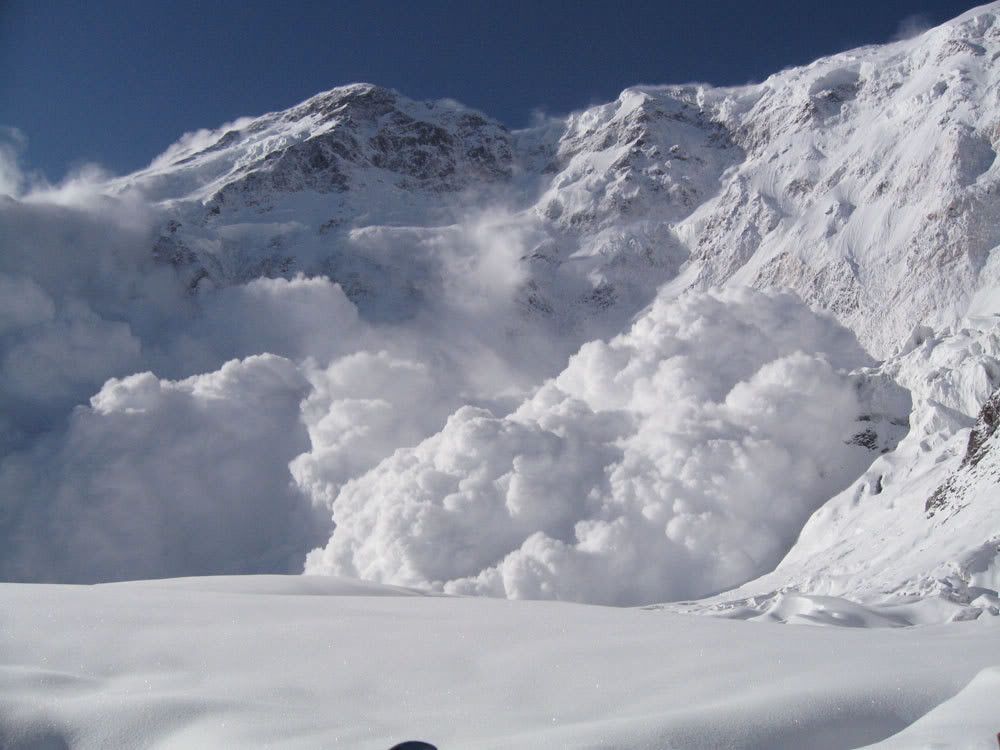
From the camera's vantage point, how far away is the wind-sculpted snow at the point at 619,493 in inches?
3681

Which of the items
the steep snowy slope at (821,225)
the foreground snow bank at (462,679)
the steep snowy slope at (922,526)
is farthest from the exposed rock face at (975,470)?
the steep snowy slope at (821,225)

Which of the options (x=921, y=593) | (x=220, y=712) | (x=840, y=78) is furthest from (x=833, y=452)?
(x=840, y=78)

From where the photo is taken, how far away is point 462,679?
1067 centimetres

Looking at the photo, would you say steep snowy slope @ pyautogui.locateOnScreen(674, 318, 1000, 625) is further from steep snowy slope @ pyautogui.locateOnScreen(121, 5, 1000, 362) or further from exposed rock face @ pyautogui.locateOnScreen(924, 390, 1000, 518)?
steep snowy slope @ pyautogui.locateOnScreen(121, 5, 1000, 362)

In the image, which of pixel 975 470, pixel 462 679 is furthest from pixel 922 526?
pixel 462 679

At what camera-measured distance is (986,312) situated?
115062 millimetres

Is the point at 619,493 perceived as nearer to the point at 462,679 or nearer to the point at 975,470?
the point at 975,470

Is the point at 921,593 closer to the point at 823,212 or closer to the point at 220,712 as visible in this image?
the point at 220,712

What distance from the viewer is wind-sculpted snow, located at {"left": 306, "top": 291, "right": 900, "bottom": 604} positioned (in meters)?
93.5

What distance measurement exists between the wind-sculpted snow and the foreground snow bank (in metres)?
78.9

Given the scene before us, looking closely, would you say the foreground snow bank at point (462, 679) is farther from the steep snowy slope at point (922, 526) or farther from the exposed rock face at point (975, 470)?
the exposed rock face at point (975, 470)

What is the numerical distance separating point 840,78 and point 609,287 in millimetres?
73483

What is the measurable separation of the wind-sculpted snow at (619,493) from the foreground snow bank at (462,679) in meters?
78.9

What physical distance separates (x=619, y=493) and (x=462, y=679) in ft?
311
